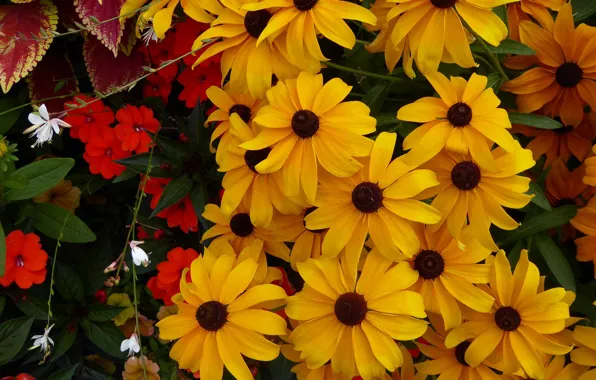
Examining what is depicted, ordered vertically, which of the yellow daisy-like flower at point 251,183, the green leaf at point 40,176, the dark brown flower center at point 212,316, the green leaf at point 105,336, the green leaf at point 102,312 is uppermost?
the yellow daisy-like flower at point 251,183

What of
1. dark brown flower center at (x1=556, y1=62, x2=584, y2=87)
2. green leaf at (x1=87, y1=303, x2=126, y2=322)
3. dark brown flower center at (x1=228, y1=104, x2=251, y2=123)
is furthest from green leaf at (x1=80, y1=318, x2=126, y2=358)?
dark brown flower center at (x1=556, y1=62, x2=584, y2=87)

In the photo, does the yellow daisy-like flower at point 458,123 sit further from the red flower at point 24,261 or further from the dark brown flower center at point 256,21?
the red flower at point 24,261

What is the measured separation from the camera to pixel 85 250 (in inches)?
46.3

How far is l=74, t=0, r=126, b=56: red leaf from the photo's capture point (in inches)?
38.4

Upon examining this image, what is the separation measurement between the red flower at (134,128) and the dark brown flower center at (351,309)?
1.62 feet

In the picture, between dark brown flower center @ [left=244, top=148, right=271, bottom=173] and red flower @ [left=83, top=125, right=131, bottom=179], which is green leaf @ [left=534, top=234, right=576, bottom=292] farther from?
red flower @ [left=83, top=125, right=131, bottom=179]

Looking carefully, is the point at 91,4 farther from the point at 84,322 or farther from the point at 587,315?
the point at 587,315

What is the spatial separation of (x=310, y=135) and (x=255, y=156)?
90mm

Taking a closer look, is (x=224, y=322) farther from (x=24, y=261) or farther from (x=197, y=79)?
(x=197, y=79)

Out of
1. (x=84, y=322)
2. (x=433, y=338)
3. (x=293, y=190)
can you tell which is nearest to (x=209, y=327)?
(x=293, y=190)

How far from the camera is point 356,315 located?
673 mm

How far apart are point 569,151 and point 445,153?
36cm

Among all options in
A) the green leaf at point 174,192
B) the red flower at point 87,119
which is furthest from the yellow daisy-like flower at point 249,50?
the red flower at point 87,119

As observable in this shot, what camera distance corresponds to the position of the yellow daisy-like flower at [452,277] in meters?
0.71
